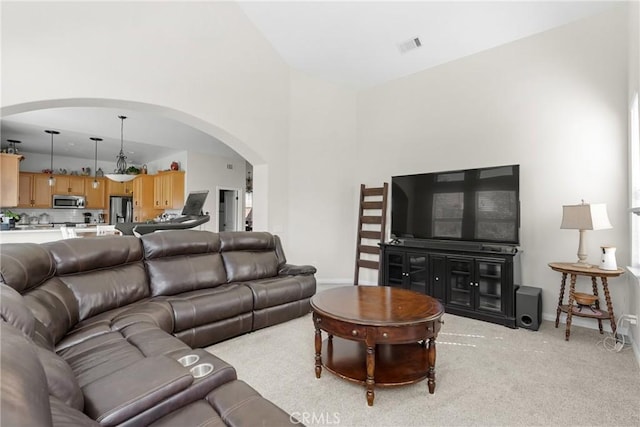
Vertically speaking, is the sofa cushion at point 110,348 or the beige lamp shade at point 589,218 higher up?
the beige lamp shade at point 589,218

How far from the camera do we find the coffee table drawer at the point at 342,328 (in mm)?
2027

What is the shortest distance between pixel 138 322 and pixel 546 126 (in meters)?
4.72

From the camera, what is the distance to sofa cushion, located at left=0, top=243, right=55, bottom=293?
5.89 ft

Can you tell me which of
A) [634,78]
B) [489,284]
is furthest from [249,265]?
[634,78]

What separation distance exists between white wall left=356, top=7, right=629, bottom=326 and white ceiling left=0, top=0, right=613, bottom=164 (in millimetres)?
225

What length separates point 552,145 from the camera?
3.74 meters

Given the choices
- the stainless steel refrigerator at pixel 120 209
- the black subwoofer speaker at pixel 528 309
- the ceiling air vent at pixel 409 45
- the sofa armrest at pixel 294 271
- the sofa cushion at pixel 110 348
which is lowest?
the black subwoofer speaker at pixel 528 309

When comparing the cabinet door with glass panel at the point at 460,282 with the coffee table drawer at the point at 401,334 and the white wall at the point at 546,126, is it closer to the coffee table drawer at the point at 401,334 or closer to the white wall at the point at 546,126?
the white wall at the point at 546,126

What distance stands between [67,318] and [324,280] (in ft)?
12.6

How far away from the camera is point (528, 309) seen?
3.34m

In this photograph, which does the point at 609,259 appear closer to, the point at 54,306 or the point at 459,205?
the point at 459,205

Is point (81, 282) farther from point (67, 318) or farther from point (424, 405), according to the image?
point (424, 405)

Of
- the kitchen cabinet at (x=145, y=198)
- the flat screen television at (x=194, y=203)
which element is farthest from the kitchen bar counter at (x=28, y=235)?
the kitchen cabinet at (x=145, y=198)

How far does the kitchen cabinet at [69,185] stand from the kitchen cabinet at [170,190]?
223cm
